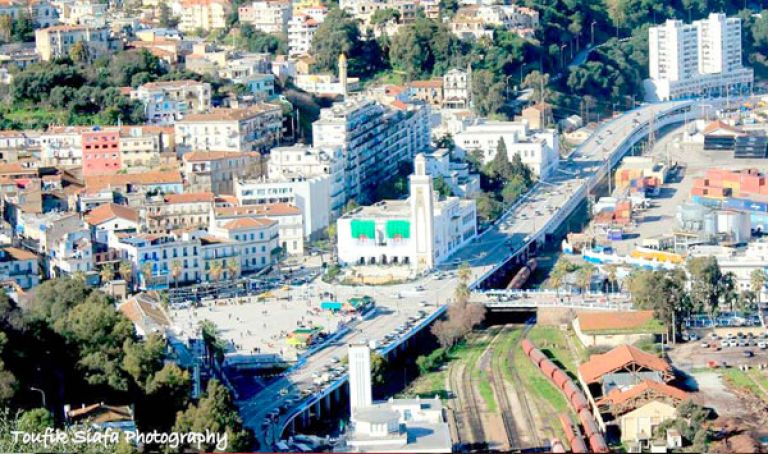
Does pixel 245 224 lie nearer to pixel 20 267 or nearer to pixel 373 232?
pixel 373 232

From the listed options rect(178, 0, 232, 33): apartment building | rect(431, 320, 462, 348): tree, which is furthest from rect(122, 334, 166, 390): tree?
rect(178, 0, 232, 33): apartment building

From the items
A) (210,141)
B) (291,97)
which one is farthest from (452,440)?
(291,97)

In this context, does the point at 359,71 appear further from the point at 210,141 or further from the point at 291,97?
the point at 210,141

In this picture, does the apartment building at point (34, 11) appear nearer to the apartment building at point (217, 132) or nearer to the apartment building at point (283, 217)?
the apartment building at point (217, 132)

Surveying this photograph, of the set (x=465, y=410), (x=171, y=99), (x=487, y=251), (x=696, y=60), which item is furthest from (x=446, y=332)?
(x=696, y=60)

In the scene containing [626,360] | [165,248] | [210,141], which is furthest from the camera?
[210,141]

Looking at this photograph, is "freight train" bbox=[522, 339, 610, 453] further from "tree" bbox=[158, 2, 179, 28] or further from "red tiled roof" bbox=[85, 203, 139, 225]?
"tree" bbox=[158, 2, 179, 28]
